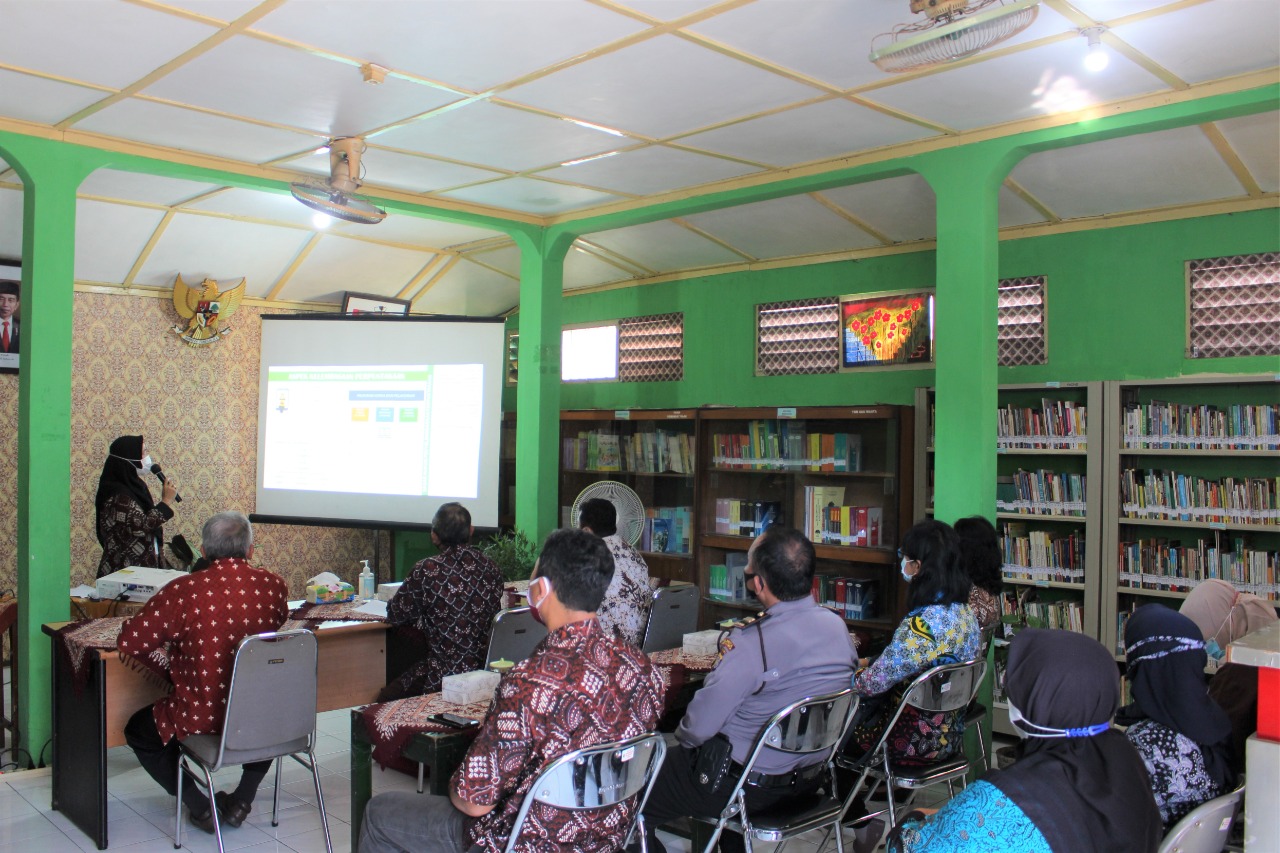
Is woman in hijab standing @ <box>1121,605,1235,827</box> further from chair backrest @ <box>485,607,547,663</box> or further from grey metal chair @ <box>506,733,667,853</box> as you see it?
chair backrest @ <box>485,607,547,663</box>

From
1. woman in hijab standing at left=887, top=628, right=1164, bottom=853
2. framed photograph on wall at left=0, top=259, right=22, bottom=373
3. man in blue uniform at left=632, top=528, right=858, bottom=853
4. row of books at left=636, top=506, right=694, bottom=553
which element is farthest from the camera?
row of books at left=636, top=506, right=694, bottom=553

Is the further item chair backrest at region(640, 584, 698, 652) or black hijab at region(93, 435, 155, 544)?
black hijab at region(93, 435, 155, 544)

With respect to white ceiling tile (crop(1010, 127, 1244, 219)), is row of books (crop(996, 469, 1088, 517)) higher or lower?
lower

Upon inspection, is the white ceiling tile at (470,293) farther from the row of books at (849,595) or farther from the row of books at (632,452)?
the row of books at (849,595)

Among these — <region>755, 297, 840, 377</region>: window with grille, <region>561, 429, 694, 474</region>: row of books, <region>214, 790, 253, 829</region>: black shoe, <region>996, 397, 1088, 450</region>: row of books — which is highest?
<region>755, 297, 840, 377</region>: window with grille

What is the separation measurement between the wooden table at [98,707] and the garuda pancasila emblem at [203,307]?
2.99 m

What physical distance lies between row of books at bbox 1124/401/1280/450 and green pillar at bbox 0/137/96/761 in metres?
4.99

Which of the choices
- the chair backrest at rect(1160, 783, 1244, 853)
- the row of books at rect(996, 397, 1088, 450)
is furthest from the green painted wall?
the chair backrest at rect(1160, 783, 1244, 853)

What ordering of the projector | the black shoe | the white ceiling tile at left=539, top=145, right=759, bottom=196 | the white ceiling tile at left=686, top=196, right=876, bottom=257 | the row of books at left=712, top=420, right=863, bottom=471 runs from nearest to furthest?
the black shoe, the projector, the white ceiling tile at left=539, top=145, right=759, bottom=196, the white ceiling tile at left=686, top=196, right=876, bottom=257, the row of books at left=712, top=420, right=863, bottom=471

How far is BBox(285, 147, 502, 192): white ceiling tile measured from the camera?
16.2 ft

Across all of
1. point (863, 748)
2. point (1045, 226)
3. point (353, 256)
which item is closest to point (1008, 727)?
point (863, 748)

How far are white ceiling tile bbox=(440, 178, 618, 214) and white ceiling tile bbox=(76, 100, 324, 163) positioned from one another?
3.40ft

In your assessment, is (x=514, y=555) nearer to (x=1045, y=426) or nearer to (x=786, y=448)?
(x=786, y=448)

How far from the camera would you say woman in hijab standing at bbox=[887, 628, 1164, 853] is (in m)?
1.98
